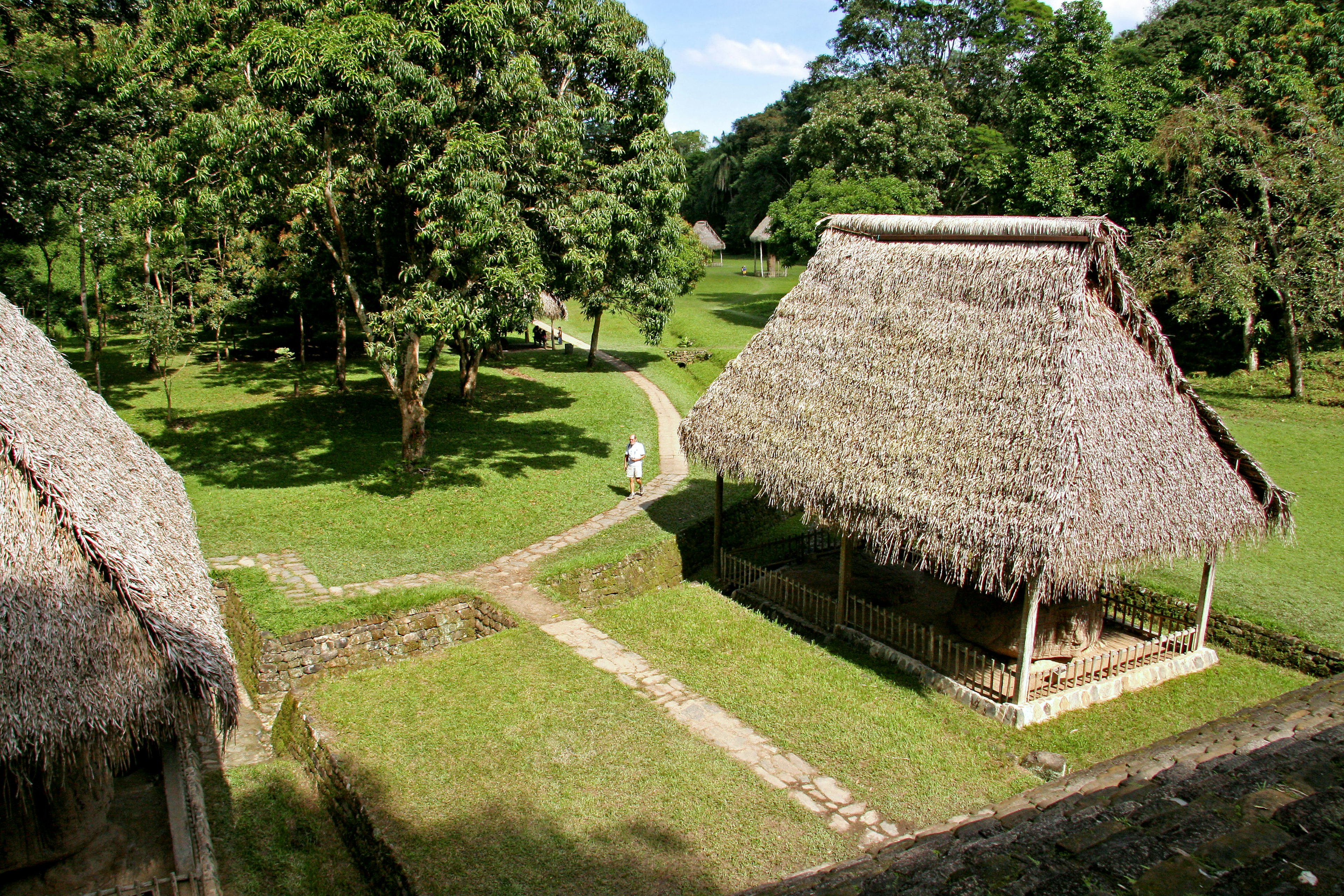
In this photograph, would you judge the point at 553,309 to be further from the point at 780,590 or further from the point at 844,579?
the point at 844,579

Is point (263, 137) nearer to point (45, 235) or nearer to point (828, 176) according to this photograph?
point (45, 235)

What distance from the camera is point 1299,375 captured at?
81.5ft

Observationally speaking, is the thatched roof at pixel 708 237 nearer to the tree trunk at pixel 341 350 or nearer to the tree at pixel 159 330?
the tree trunk at pixel 341 350

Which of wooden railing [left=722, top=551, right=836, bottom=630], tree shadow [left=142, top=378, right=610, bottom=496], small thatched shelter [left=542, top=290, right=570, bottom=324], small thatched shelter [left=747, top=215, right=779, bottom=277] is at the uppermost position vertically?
small thatched shelter [left=747, top=215, right=779, bottom=277]

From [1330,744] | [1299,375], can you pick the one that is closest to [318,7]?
[1330,744]

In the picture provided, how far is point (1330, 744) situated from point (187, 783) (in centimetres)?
911

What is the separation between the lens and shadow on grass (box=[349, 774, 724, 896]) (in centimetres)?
723

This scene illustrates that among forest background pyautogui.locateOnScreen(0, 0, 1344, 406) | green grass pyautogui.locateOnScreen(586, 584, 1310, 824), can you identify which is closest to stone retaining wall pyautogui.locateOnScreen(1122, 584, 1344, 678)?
green grass pyautogui.locateOnScreen(586, 584, 1310, 824)

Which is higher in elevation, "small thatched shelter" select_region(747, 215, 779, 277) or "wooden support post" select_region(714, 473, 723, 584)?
"small thatched shelter" select_region(747, 215, 779, 277)

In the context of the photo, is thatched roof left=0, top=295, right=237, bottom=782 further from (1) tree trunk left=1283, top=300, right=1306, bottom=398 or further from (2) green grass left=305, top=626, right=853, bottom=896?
(1) tree trunk left=1283, top=300, right=1306, bottom=398

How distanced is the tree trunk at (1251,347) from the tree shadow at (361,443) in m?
20.5

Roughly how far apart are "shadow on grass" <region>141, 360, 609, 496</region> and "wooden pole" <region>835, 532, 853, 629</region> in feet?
30.9

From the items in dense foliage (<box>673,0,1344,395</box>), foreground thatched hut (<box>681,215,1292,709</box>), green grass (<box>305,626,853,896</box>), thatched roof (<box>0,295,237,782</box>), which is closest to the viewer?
thatched roof (<box>0,295,237,782</box>)

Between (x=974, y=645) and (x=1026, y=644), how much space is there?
1696 millimetres
